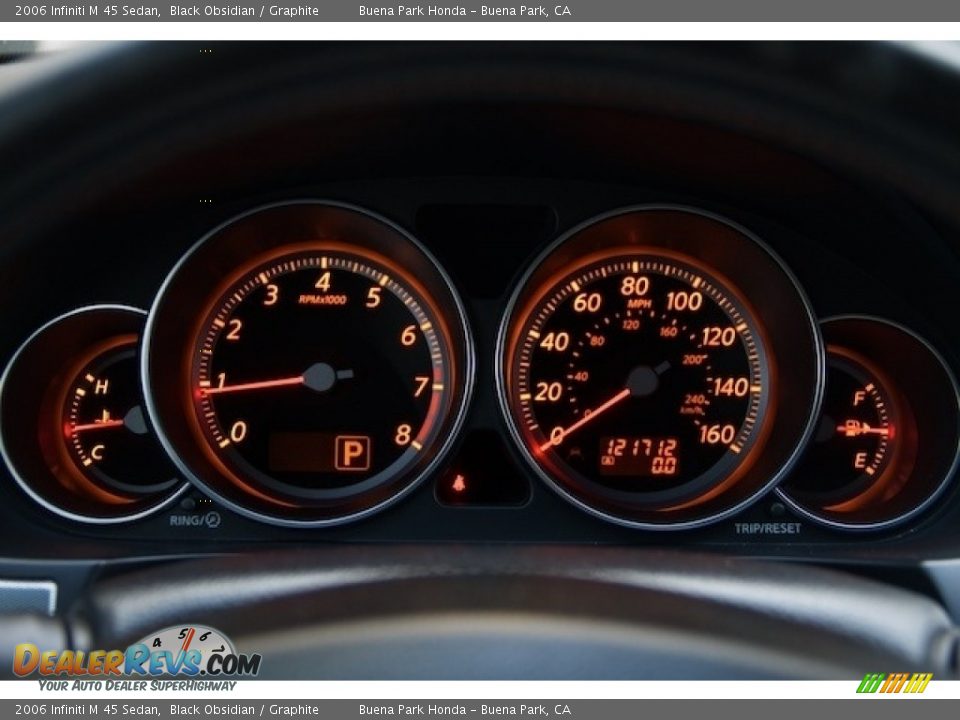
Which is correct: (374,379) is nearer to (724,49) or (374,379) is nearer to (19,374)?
(19,374)

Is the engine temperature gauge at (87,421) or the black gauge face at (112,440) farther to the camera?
the black gauge face at (112,440)

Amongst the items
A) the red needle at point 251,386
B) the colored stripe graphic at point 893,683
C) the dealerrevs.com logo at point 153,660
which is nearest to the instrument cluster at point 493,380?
the red needle at point 251,386

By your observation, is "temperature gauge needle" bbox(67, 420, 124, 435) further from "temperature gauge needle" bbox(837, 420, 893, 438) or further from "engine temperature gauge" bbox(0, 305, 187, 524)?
"temperature gauge needle" bbox(837, 420, 893, 438)

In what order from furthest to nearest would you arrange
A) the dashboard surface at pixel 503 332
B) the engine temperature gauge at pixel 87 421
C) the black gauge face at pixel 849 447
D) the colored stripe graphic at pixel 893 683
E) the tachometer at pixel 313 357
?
1. the black gauge face at pixel 849 447
2. the tachometer at pixel 313 357
3. the engine temperature gauge at pixel 87 421
4. the dashboard surface at pixel 503 332
5. the colored stripe graphic at pixel 893 683

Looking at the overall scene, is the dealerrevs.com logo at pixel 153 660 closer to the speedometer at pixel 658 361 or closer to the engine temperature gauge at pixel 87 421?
the engine temperature gauge at pixel 87 421

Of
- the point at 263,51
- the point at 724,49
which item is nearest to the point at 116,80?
the point at 263,51

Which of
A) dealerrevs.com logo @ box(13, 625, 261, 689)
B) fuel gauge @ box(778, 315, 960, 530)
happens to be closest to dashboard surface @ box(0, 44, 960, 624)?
fuel gauge @ box(778, 315, 960, 530)

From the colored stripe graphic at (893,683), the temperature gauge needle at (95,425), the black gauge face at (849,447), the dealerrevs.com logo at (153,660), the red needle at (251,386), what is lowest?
the colored stripe graphic at (893,683)
